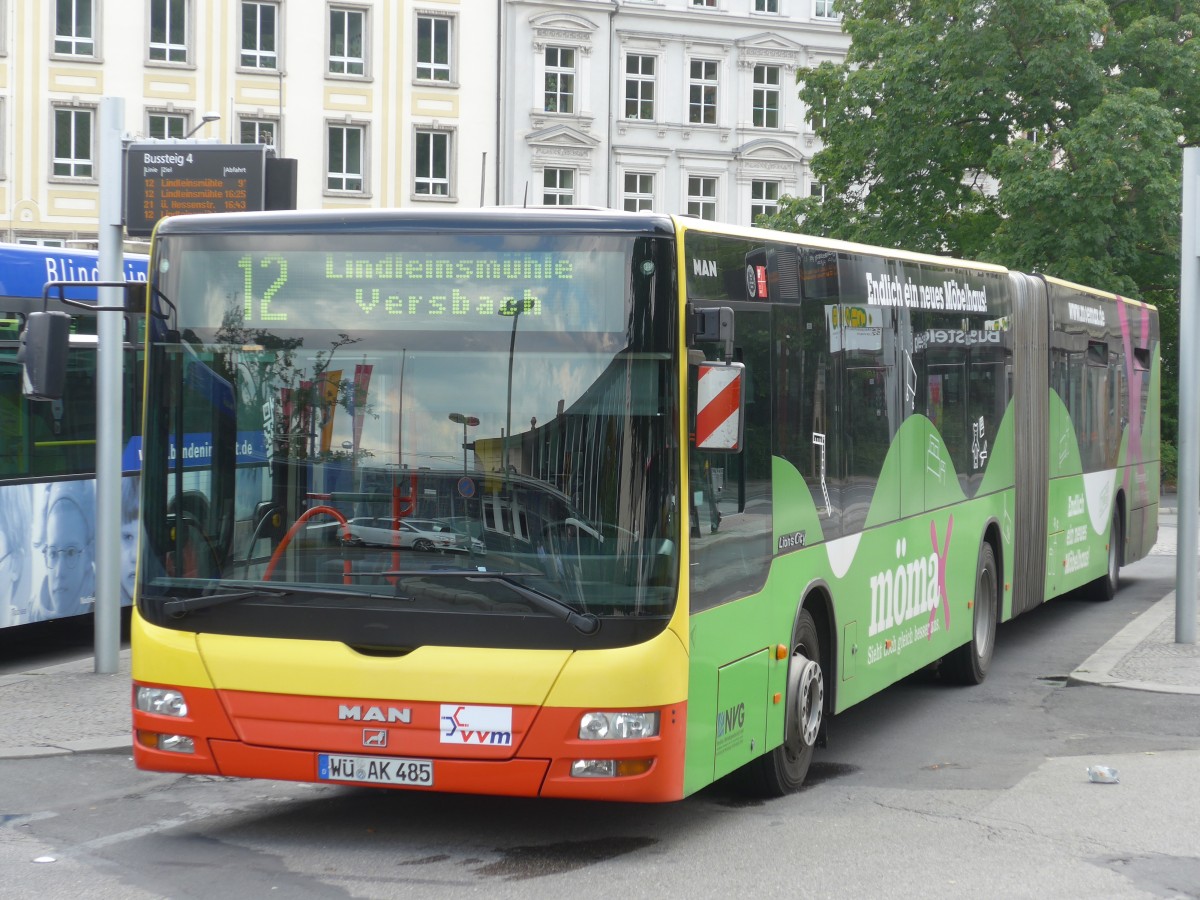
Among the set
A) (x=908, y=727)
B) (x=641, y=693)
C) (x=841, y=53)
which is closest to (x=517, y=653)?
(x=641, y=693)

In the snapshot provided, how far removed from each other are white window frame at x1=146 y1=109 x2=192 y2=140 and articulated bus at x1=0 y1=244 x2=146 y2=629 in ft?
118

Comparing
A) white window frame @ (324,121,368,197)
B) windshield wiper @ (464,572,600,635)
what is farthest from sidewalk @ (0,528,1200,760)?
white window frame @ (324,121,368,197)

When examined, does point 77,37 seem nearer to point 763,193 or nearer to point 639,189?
point 639,189

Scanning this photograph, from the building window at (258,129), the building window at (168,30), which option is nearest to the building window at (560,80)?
the building window at (258,129)

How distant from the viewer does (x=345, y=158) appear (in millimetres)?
49969

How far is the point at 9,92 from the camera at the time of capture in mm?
45875

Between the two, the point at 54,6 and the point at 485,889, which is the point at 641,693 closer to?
the point at 485,889

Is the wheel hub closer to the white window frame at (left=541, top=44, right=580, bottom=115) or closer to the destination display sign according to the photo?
the destination display sign

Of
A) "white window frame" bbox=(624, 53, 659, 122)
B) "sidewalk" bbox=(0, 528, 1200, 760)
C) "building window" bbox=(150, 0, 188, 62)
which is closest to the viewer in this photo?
"sidewalk" bbox=(0, 528, 1200, 760)

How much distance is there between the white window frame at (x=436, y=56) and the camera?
166 ft

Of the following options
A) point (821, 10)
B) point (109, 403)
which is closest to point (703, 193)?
point (821, 10)

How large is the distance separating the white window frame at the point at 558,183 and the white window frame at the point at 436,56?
431 cm

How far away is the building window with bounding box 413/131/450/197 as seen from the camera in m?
50.7

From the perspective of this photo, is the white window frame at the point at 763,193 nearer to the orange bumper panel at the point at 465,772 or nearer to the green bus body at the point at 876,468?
the green bus body at the point at 876,468
